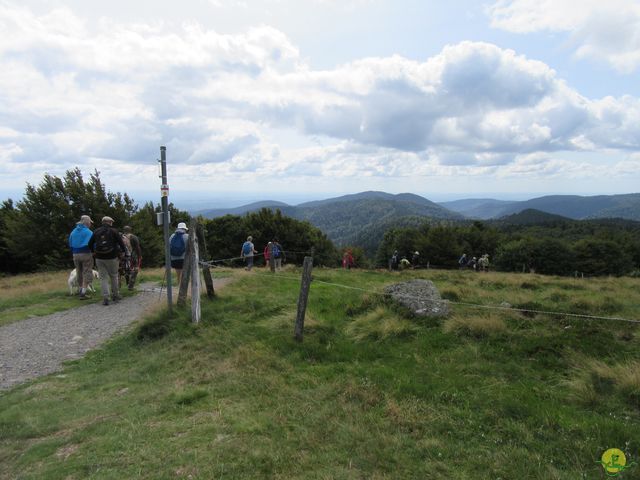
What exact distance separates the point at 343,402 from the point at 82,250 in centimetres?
1047

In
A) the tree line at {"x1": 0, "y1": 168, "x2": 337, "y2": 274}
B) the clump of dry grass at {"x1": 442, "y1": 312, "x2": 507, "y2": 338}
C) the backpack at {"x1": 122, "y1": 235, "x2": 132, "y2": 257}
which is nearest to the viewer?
the clump of dry grass at {"x1": 442, "y1": 312, "x2": 507, "y2": 338}

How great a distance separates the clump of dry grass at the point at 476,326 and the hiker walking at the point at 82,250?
10305mm

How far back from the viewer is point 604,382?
5.06m

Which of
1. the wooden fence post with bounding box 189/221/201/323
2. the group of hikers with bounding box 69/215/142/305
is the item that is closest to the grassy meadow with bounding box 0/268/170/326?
the group of hikers with bounding box 69/215/142/305

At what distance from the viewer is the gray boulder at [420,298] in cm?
813

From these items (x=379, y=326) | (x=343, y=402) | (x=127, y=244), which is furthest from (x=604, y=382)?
(x=127, y=244)

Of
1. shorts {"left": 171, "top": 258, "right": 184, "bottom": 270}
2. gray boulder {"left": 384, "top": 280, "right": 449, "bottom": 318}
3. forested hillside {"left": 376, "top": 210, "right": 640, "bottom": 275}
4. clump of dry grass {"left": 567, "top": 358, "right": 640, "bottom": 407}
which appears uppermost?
shorts {"left": 171, "top": 258, "right": 184, "bottom": 270}

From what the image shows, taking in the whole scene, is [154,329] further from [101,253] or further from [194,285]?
[101,253]

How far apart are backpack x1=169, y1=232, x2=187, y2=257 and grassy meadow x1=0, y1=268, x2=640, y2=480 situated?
123 inches

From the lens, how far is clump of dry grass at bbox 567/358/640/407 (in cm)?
470

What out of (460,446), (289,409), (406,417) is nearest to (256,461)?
(289,409)

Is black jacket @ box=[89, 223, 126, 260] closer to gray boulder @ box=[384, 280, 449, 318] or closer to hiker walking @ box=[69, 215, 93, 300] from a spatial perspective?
hiker walking @ box=[69, 215, 93, 300]

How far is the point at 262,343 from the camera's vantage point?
7.17 metres

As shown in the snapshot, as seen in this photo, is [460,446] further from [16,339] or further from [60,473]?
[16,339]
